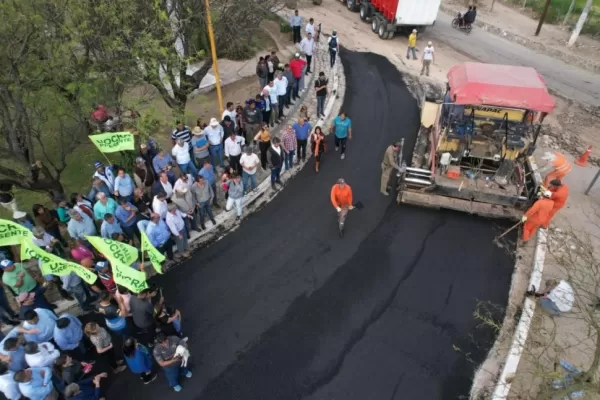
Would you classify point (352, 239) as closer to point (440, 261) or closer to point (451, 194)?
point (440, 261)

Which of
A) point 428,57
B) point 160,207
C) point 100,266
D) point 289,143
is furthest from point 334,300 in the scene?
point 428,57

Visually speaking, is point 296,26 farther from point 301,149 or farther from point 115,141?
point 115,141

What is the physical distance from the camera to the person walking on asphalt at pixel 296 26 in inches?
784

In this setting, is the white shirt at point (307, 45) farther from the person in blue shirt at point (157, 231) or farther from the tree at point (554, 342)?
the tree at point (554, 342)

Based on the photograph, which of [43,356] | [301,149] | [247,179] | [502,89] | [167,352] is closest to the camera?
[43,356]

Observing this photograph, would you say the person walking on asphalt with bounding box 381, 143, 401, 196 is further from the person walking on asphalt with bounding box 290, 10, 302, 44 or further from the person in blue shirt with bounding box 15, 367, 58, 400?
the person walking on asphalt with bounding box 290, 10, 302, 44

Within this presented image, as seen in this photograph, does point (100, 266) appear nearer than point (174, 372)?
No

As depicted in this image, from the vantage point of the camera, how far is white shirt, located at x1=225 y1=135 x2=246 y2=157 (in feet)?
36.3

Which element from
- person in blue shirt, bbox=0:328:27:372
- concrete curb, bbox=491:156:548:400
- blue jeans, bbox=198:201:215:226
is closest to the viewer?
person in blue shirt, bbox=0:328:27:372

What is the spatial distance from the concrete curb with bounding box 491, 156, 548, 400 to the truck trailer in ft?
46.5

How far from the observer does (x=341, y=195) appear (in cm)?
991

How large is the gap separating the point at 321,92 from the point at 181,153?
565 centimetres

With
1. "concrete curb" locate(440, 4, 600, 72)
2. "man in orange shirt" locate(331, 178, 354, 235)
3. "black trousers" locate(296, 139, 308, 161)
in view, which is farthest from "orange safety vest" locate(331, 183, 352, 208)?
"concrete curb" locate(440, 4, 600, 72)

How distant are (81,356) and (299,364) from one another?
3.80m
